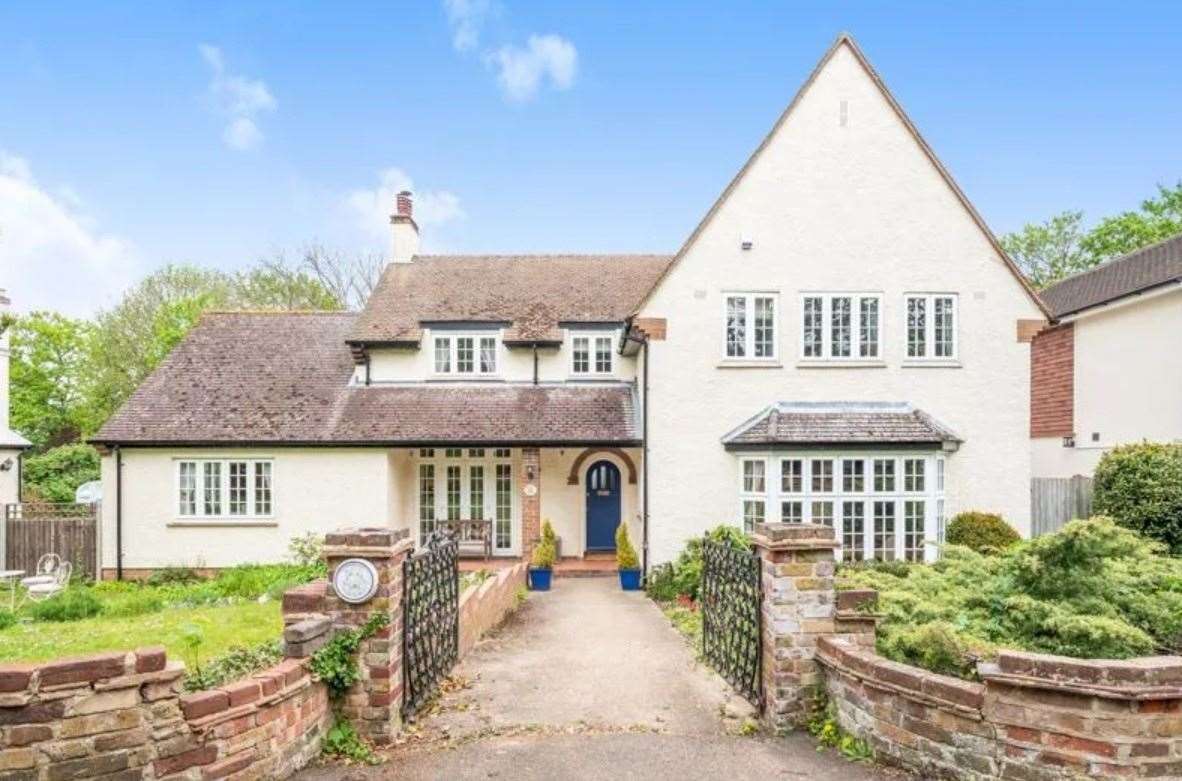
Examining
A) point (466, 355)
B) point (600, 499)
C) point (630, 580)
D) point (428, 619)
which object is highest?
point (466, 355)

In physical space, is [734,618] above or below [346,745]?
above

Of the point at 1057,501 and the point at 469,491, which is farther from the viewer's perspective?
the point at 469,491

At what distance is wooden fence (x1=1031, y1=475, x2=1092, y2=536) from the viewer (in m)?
15.5

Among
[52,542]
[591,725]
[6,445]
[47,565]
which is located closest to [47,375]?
Answer: [6,445]

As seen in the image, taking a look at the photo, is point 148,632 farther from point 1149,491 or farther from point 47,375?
point 47,375

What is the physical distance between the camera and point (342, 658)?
5418 mm

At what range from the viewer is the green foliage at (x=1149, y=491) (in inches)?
531

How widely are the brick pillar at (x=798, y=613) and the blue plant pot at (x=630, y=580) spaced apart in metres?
9.03

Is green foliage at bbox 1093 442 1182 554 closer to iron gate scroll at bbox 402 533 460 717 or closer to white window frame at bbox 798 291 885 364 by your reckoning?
white window frame at bbox 798 291 885 364

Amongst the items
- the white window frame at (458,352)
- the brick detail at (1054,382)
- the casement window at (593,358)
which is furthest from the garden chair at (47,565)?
the brick detail at (1054,382)

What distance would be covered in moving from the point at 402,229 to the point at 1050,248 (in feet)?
121

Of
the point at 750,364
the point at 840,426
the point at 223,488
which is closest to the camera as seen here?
the point at 840,426

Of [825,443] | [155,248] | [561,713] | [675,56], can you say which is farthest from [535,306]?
[155,248]

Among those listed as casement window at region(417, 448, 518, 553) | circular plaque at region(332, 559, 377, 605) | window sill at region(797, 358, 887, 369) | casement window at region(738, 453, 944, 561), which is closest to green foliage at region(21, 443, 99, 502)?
casement window at region(417, 448, 518, 553)
